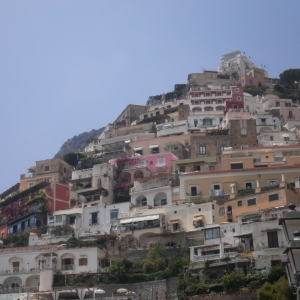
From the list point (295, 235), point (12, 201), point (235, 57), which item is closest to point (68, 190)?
point (12, 201)

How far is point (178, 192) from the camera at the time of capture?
195 ft

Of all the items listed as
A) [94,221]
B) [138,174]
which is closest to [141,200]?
[94,221]

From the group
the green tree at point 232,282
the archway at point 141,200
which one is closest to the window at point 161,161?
the archway at point 141,200

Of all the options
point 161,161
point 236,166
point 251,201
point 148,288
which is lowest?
point 148,288

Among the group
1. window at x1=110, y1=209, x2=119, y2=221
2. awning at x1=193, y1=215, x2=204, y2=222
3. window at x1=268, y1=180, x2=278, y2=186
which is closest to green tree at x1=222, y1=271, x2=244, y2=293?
awning at x1=193, y1=215, x2=204, y2=222

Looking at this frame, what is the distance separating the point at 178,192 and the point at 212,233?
40.3ft

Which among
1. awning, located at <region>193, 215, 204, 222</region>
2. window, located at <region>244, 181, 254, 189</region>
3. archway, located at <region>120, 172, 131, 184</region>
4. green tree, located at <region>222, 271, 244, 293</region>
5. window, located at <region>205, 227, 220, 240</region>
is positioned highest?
archway, located at <region>120, 172, 131, 184</region>

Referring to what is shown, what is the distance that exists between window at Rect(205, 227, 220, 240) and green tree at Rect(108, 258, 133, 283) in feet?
21.9

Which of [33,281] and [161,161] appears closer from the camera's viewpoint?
[33,281]

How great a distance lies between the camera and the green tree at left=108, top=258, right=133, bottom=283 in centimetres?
4594

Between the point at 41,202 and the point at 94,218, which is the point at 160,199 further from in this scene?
the point at 41,202

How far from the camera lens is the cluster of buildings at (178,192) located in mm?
46625

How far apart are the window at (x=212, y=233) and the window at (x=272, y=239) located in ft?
18.6

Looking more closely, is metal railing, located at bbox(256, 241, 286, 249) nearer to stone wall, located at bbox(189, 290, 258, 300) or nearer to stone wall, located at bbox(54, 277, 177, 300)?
stone wall, located at bbox(189, 290, 258, 300)
